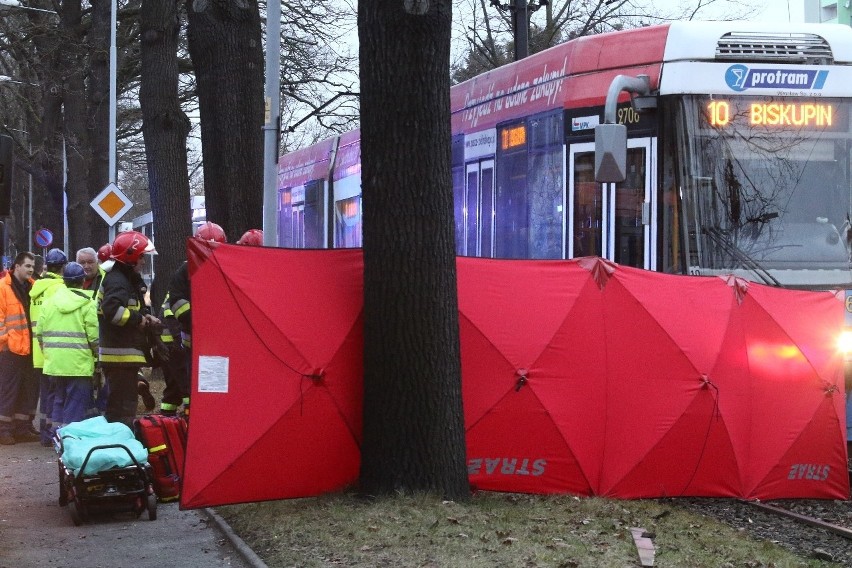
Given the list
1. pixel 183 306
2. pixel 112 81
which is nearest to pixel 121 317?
pixel 183 306

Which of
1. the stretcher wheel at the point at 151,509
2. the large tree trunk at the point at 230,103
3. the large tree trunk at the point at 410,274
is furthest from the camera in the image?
the large tree trunk at the point at 230,103

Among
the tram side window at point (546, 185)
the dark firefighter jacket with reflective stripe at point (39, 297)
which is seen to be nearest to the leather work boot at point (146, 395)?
the dark firefighter jacket with reflective stripe at point (39, 297)

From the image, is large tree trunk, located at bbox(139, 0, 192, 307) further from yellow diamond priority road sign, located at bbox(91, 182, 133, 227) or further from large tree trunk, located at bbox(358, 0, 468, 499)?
large tree trunk, located at bbox(358, 0, 468, 499)

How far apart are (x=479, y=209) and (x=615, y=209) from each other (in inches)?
130

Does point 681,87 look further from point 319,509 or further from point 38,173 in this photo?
point 38,173

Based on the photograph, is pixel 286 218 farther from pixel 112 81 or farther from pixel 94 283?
pixel 94 283

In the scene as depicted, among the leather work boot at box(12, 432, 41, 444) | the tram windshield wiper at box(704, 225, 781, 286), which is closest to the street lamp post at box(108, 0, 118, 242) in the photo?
the leather work boot at box(12, 432, 41, 444)

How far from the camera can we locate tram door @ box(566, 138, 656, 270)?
1205 centimetres

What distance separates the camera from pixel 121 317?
10680mm

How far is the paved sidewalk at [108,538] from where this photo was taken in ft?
25.6

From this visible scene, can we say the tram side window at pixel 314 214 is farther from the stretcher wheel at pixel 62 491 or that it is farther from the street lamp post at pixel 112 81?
the stretcher wheel at pixel 62 491

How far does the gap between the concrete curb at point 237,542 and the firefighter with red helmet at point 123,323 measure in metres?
2.07

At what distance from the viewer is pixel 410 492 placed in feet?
28.7

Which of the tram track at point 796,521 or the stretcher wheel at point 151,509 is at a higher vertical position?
the stretcher wheel at point 151,509
